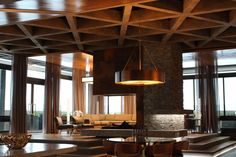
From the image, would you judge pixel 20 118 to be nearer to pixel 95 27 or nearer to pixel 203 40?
pixel 95 27

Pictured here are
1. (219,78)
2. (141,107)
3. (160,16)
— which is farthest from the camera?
(219,78)

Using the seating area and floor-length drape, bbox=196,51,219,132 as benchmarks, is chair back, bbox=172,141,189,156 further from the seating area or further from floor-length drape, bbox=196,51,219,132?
floor-length drape, bbox=196,51,219,132

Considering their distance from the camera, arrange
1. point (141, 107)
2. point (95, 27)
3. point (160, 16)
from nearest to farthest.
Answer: point (160, 16) → point (95, 27) → point (141, 107)

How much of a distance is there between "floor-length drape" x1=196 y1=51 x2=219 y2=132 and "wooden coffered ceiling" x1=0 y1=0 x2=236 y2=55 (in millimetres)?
5474

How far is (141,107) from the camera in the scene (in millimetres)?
11875

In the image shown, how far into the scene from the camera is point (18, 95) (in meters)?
14.1

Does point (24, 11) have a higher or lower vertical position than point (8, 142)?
higher

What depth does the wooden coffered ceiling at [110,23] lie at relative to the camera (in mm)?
7301

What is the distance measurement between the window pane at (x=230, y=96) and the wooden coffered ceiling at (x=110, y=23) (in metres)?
7.04

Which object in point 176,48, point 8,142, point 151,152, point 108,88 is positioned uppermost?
point 176,48

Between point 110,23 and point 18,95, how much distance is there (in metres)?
6.35

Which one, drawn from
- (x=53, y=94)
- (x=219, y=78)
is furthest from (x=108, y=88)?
(x=219, y=78)

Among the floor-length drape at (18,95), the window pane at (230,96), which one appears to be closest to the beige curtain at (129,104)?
the window pane at (230,96)

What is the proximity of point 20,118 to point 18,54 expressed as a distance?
2642 millimetres
